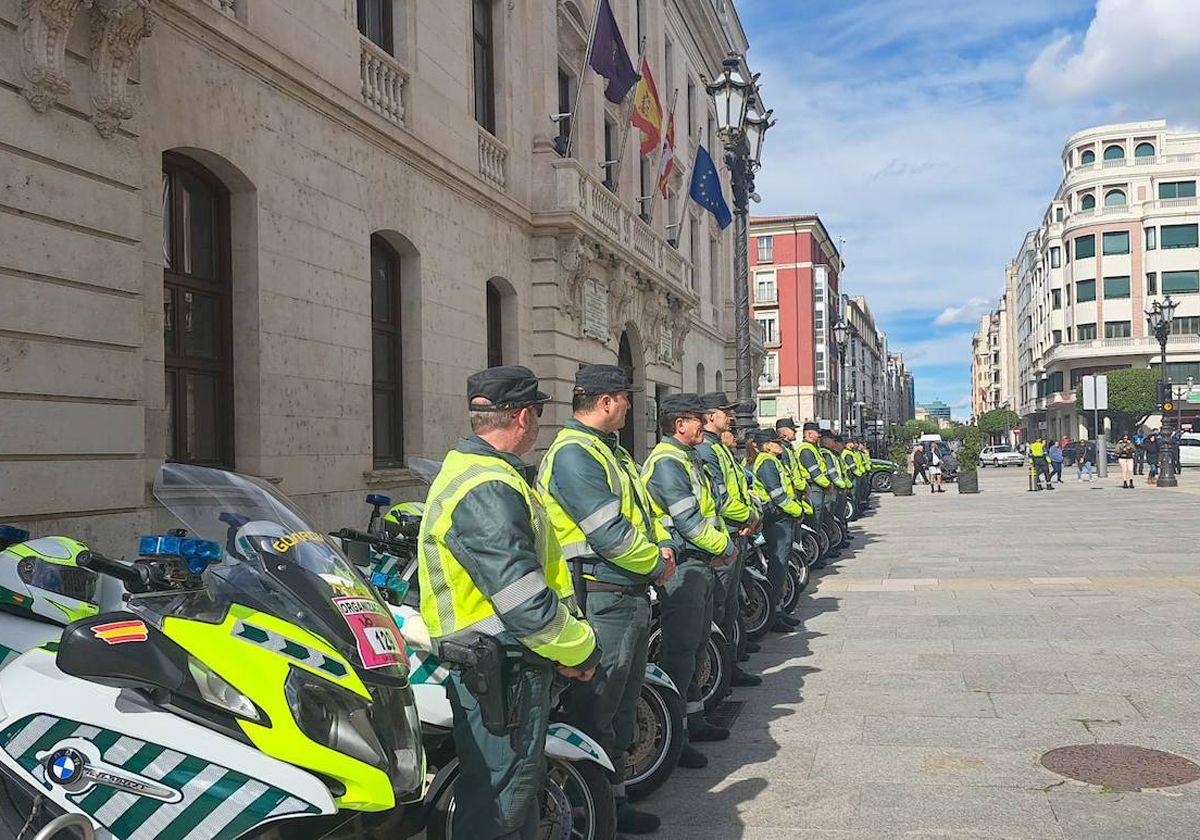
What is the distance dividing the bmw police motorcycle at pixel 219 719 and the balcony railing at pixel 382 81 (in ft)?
32.2

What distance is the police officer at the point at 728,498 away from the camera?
7293 millimetres

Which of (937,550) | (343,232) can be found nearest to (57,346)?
(343,232)

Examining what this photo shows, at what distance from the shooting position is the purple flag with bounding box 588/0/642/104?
1702cm

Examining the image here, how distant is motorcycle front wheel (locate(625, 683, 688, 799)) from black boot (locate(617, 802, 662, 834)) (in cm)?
39

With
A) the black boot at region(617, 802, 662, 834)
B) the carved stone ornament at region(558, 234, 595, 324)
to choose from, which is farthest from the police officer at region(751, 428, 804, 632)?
the carved stone ornament at region(558, 234, 595, 324)

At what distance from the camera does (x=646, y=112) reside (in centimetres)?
2019

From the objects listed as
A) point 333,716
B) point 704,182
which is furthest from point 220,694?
point 704,182

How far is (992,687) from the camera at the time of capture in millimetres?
7184

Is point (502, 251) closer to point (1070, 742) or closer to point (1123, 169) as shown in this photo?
point (1070, 742)

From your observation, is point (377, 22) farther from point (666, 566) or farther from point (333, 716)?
point (333, 716)

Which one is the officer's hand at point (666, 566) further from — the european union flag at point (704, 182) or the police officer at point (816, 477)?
the european union flag at point (704, 182)

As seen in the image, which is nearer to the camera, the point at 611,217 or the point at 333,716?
the point at 333,716

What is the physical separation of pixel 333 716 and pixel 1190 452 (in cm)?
5303

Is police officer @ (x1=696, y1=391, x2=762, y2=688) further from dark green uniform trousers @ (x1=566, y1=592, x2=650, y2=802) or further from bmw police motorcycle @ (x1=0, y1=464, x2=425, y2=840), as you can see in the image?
bmw police motorcycle @ (x1=0, y1=464, x2=425, y2=840)
